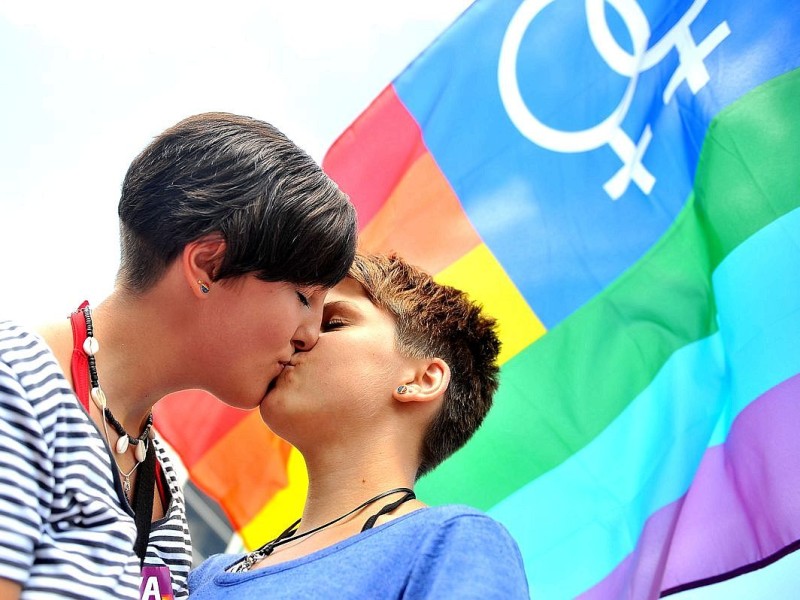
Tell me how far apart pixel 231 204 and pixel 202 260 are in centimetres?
14

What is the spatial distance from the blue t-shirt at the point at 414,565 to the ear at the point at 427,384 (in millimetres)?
508

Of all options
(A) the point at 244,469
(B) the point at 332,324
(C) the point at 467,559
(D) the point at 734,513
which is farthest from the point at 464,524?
(A) the point at 244,469

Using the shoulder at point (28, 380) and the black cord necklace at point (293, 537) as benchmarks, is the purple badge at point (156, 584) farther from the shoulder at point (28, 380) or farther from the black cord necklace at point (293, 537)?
the shoulder at point (28, 380)

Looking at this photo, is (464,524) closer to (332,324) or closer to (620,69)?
(332,324)

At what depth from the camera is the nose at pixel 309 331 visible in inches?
88.1

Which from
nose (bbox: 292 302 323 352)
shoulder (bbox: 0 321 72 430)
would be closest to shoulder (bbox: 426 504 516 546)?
nose (bbox: 292 302 323 352)

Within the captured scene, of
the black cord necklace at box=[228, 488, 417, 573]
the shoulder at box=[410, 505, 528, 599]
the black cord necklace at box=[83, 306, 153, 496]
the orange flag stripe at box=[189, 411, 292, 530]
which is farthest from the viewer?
the orange flag stripe at box=[189, 411, 292, 530]

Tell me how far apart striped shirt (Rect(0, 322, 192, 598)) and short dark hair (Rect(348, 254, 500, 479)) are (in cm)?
109

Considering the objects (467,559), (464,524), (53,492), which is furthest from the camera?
(464,524)

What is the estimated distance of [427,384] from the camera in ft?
8.80

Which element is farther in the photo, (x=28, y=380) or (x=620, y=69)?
(x=620, y=69)

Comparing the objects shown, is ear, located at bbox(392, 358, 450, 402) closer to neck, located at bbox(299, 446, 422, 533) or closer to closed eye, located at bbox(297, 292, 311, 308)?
neck, located at bbox(299, 446, 422, 533)

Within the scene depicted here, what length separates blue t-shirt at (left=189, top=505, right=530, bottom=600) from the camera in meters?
1.83

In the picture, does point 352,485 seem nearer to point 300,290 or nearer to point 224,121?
point 300,290
